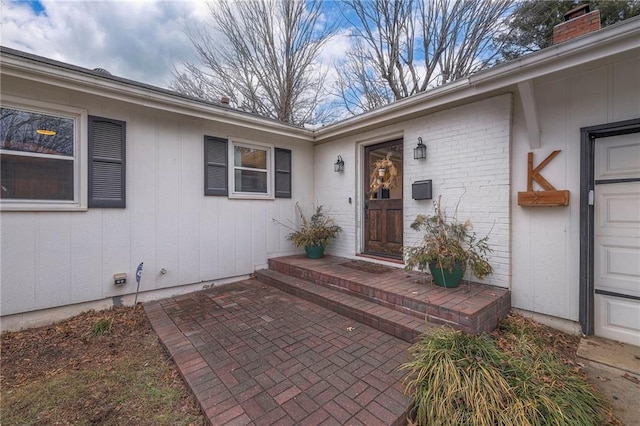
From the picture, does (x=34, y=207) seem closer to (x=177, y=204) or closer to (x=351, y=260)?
(x=177, y=204)

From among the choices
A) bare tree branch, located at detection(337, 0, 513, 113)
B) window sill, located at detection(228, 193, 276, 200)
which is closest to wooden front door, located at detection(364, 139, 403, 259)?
window sill, located at detection(228, 193, 276, 200)

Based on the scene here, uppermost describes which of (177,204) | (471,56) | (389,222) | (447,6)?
(447,6)

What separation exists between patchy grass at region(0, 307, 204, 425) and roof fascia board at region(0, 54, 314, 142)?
285 cm

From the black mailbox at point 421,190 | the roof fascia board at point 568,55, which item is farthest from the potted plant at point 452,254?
the roof fascia board at point 568,55

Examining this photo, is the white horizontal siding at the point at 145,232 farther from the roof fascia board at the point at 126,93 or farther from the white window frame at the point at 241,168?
the roof fascia board at the point at 126,93

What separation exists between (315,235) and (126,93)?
3.68m

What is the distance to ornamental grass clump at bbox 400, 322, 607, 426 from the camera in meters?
1.67

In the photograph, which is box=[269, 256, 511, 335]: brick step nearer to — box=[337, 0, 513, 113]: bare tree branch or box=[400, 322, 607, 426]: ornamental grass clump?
box=[400, 322, 607, 426]: ornamental grass clump

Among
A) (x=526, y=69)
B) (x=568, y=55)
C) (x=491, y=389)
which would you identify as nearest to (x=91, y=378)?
(x=491, y=389)

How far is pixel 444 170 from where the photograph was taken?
4035 mm

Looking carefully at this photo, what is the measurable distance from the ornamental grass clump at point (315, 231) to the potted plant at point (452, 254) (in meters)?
2.01

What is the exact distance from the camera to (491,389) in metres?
1.75

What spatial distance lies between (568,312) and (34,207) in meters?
6.33

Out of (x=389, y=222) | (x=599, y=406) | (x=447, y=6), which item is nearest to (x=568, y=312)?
(x=599, y=406)
